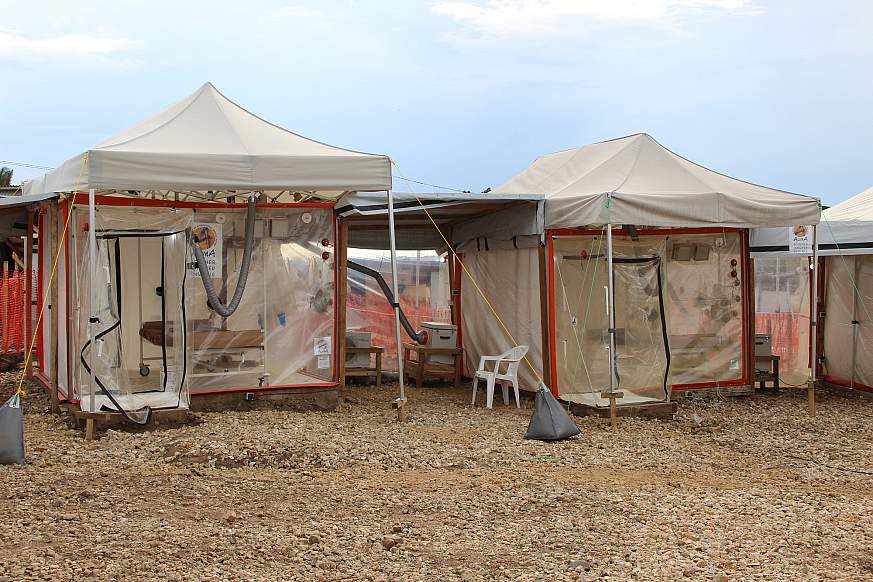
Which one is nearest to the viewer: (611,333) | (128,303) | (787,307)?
(611,333)

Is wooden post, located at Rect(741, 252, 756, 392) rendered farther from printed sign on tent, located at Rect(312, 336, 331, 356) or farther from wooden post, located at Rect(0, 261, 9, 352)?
wooden post, located at Rect(0, 261, 9, 352)

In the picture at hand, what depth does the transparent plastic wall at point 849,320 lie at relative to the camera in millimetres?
10617

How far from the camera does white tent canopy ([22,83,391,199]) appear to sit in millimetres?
7348

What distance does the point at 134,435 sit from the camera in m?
7.29

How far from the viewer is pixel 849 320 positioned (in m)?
10.9

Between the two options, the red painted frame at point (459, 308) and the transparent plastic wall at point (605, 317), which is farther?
the red painted frame at point (459, 308)

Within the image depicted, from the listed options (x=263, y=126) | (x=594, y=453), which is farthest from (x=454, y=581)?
(x=263, y=126)

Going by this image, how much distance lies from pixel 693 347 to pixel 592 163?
90.5 inches

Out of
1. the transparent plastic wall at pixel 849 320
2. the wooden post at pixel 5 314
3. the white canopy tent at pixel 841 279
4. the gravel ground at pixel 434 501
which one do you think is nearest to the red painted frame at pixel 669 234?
the white canopy tent at pixel 841 279

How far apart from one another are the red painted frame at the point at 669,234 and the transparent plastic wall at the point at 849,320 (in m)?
1.37

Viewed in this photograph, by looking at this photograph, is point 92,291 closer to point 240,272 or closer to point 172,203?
point 172,203

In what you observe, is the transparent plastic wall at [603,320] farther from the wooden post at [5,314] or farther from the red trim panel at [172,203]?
the wooden post at [5,314]

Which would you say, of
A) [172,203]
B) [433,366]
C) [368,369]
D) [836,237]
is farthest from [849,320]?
[172,203]

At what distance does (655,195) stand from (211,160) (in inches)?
153
